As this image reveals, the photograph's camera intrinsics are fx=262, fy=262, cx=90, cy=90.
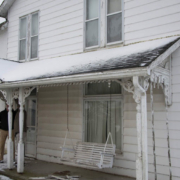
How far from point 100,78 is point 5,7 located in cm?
733

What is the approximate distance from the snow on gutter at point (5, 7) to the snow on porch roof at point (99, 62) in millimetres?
3297

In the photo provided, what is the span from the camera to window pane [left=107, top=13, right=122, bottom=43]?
7.80 meters

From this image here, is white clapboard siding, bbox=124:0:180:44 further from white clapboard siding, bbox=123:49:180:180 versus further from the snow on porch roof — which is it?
white clapboard siding, bbox=123:49:180:180

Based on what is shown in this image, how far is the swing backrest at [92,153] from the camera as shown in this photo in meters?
6.85

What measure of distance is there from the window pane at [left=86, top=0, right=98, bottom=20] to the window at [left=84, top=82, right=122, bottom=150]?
88.5 inches

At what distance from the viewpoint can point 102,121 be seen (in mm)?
8062

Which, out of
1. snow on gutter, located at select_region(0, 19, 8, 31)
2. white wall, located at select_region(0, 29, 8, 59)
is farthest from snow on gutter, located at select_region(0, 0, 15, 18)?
white wall, located at select_region(0, 29, 8, 59)

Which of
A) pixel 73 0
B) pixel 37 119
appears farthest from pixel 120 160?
pixel 73 0

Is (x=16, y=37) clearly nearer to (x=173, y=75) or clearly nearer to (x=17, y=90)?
(x=17, y=90)

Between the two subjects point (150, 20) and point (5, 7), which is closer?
point (150, 20)

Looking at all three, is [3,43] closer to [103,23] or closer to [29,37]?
[29,37]

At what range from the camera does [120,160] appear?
7379 mm

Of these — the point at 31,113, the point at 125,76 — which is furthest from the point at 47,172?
the point at 125,76

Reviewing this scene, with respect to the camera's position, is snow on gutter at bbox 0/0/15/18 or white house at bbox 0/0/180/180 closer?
white house at bbox 0/0/180/180
